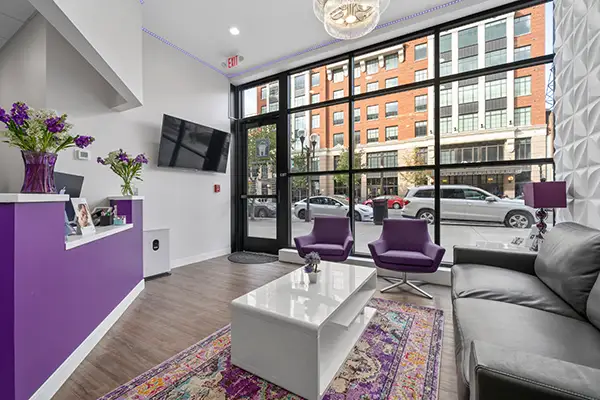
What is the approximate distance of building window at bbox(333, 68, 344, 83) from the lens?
189 inches

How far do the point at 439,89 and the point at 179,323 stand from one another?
4569 mm

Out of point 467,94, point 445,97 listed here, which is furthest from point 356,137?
point 467,94

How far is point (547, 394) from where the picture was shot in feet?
2.74

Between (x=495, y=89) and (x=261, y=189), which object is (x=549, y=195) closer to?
(x=495, y=89)

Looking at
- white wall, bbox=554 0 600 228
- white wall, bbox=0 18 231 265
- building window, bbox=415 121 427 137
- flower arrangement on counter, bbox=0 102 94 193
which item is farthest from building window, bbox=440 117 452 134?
flower arrangement on counter, bbox=0 102 94 193

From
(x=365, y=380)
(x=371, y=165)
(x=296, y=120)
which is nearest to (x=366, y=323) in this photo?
(x=365, y=380)

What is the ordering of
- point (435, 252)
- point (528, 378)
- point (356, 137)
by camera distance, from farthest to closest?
1. point (356, 137)
2. point (435, 252)
3. point (528, 378)

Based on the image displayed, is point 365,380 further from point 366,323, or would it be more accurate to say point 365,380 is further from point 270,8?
point 270,8

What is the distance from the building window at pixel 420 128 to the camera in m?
4.09

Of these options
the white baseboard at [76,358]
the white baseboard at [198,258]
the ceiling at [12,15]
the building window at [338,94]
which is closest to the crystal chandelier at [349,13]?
the building window at [338,94]

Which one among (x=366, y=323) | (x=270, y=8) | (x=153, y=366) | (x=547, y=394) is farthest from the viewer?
(x=270, y=8)

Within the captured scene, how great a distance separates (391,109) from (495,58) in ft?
4.82

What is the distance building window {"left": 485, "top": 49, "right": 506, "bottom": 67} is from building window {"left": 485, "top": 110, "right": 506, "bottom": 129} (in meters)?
0.66

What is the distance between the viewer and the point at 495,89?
368 cm
